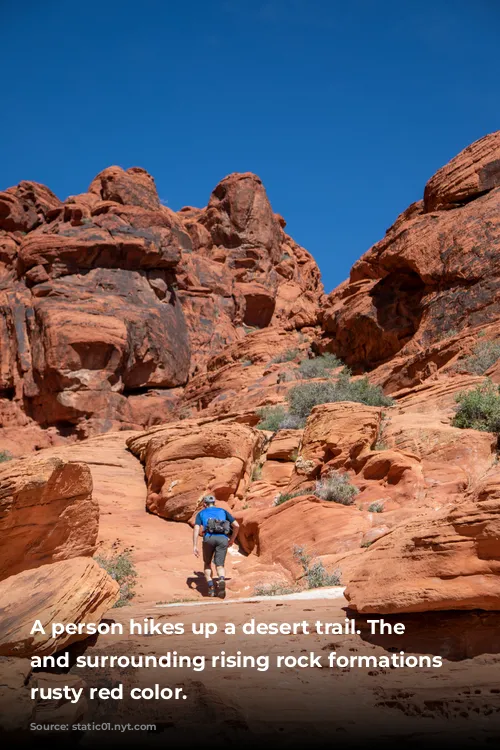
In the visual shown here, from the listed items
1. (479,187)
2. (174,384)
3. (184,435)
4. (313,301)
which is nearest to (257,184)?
(313,301)

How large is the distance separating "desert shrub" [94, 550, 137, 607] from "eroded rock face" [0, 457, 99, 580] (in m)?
0.43

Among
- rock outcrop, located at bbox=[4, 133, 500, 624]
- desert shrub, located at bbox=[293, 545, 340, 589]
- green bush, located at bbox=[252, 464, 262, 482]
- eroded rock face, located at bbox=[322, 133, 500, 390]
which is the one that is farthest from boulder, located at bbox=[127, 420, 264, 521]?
eroded rock face, located at bbox=[322, 133, 500, 390]

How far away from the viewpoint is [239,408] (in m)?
23.7

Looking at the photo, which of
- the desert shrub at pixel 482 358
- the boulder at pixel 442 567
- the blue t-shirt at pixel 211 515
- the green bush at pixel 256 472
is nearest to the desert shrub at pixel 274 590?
the blue t-shirt at pixel 211 515

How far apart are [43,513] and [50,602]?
2.85m

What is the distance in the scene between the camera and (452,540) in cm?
521

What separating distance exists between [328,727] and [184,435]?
34.9 feet

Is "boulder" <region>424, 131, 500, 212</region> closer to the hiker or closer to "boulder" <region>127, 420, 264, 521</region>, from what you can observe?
"boulder" <region>127, 420, 264, 521</region>

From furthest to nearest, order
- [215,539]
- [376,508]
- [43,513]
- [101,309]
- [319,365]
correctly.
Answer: [101,309] → [319,365] → [376,508] → [215,539] → [43,513]

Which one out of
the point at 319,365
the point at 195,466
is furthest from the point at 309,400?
the point at 319,365

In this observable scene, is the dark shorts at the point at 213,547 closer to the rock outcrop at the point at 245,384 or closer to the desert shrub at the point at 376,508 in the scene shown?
the rock outcrop at the point at 245,384

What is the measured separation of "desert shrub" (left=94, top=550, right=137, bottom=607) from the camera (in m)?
8.06

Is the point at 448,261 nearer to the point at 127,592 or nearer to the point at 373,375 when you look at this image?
the point at 373,375

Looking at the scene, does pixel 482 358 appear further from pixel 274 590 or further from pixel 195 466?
pixel 274 590
